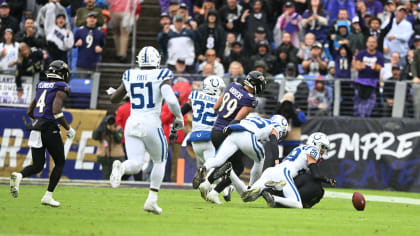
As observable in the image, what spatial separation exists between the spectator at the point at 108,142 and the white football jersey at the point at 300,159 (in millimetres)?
7448

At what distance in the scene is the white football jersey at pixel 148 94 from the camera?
38.5ft

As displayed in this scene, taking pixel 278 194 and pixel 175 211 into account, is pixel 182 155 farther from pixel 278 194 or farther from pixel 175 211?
pixel 175 211

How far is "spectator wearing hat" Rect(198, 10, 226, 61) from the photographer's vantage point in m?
23.5

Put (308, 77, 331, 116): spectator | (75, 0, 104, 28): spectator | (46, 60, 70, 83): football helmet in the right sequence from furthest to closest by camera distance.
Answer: (75, 0, 104, 28): spectator → (308, 77, 331, 116): spectator → (46, 60, 70, 83): football helmet

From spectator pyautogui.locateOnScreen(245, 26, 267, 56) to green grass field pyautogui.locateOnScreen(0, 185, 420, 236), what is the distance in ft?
26.3

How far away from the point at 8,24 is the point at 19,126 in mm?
3110

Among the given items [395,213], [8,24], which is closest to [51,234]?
[395,213]

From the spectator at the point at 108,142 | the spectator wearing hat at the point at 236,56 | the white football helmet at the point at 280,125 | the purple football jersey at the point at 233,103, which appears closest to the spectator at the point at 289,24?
the spectator wearing hat at the point at 236,56

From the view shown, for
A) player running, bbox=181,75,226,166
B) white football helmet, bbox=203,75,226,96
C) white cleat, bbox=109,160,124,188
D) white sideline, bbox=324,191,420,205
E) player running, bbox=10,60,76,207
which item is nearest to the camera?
white cleat, bbox=109,160,124,188

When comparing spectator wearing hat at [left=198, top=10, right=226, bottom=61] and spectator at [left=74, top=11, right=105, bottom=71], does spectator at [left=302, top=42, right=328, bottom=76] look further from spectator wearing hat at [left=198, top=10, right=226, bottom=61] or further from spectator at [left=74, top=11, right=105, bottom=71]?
spectator at [left=74, top=11, right=105, bottom=71]

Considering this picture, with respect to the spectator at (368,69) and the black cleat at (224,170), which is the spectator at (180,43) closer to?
the spectator at (368,69)

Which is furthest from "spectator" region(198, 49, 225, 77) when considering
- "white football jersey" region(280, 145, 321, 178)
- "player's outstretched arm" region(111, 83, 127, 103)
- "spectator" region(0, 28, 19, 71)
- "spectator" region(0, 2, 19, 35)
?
"player's outstretched arm" region(111, 83, 127, 103)

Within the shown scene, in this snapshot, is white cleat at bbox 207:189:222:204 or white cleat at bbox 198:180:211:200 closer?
white cleat at bbox 198:180:211:200

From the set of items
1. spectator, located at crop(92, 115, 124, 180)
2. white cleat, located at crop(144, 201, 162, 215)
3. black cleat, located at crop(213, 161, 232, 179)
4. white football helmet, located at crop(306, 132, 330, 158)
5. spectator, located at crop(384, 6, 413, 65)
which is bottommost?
spectator, located at crop(92, 115, 124, 180)
